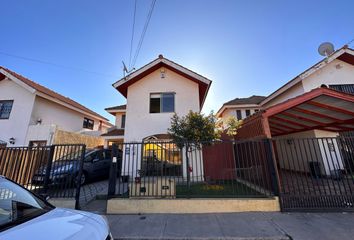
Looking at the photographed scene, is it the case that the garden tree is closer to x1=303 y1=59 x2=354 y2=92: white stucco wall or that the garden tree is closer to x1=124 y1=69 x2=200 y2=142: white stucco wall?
x1=124 y1=69 x2=200 y2=142: white stucco wall

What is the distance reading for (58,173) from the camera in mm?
5715

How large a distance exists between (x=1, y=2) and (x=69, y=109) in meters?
8.66

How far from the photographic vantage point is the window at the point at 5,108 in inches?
450

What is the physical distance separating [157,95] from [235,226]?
8231 mm

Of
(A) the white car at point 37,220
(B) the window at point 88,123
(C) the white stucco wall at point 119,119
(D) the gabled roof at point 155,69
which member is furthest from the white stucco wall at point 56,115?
(A) the white car at point 37,220

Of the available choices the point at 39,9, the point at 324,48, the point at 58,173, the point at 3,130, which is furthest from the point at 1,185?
the point at 324,48

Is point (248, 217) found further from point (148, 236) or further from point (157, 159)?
point (157, 159)

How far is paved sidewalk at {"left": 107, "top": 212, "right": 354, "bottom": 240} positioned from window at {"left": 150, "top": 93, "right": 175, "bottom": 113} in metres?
6.38

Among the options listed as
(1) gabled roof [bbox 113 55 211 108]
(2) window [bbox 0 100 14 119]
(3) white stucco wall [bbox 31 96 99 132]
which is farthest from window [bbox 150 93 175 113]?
(2) window [bbox 0 100 14 119]

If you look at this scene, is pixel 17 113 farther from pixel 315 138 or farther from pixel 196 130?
pixel 315 138

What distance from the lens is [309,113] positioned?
7457 mm

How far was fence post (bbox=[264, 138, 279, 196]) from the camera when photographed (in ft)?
17.1

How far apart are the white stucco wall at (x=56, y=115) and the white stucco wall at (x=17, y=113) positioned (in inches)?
16.6

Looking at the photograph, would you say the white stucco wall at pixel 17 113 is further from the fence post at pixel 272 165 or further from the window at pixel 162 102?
the fence post at pixel 272 165
